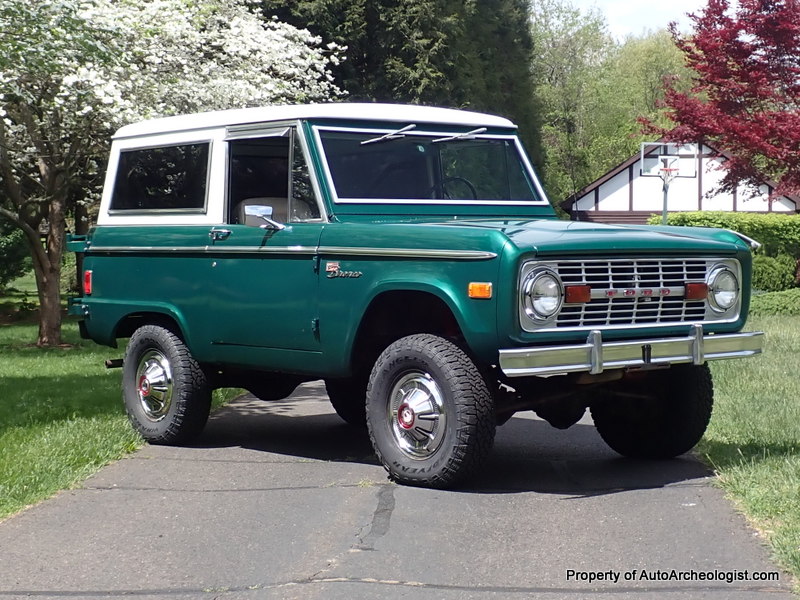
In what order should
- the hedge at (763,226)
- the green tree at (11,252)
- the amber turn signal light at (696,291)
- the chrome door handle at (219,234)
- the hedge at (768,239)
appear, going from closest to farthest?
the amber turn signal light at (696,291) < the chrome door handle at (219,234) < the hedge at (768,239) < the hedge at (763,226) < the green tree at (11,252)

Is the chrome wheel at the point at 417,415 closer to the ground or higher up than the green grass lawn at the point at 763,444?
higher up

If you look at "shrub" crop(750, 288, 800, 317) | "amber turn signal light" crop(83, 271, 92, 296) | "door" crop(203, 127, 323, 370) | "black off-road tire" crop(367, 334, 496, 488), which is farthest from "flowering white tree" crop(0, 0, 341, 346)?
"shrub" crop(750, 288, 800, 317)

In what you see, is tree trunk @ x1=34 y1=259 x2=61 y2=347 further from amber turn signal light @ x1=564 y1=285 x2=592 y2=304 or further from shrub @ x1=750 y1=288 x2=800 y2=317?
amber turn signal light @ x1=564 y1=285 x2=592 y2=304

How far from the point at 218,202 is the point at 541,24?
210 ft

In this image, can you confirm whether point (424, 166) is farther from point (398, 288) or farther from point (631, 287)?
point (631, 287)

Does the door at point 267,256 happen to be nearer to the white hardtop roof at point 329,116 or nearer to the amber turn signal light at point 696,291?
the white hardtop roof at point 329,116

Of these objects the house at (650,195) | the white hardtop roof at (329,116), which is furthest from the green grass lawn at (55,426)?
the house at (650,195)

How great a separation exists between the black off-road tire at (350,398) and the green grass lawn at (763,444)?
8.35ft

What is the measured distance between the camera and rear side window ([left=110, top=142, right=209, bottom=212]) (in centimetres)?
894

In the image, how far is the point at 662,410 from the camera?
806 centimetres

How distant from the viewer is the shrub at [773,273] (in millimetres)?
27484

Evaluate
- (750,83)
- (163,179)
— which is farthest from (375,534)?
(750,83)

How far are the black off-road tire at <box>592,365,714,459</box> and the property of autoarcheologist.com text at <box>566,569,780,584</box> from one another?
246 centimetres

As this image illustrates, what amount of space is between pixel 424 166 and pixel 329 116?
29.3 inches
